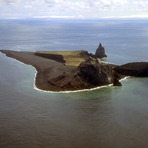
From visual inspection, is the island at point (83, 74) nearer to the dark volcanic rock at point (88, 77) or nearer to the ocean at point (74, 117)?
the dark volcanic rock at point (88, 77)

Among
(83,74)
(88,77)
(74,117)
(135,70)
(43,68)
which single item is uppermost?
(135,70)

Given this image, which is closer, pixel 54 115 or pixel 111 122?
pixel 111 122

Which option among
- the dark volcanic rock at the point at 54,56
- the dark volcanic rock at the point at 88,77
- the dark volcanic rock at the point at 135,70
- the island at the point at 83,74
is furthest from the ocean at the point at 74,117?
the dark volcanic rock at the point at 54,56

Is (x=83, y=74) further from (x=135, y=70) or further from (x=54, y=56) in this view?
(x=54, y=56)

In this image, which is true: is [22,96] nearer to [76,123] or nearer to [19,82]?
[19,82]

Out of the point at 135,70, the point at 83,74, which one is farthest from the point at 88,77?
the point at 135,70

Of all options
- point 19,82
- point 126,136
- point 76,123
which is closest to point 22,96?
point 19,82
